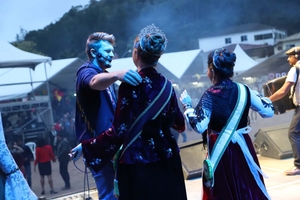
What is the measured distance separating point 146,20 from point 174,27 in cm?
187

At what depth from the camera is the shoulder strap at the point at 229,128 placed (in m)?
2.68

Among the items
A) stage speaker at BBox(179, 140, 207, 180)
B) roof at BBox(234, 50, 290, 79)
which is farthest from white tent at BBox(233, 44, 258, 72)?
stage speaker at BBox(179, 140, 207, 180)

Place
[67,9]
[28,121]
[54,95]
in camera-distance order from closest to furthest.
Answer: [28,121] → [54,95] → [67,9]

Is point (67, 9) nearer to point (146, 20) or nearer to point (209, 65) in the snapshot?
point (146, 20)

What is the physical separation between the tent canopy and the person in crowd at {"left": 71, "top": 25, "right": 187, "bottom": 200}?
8.81 metres

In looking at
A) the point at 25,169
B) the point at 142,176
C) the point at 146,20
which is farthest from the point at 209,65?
the point at 146,20

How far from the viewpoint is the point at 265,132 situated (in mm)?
5957

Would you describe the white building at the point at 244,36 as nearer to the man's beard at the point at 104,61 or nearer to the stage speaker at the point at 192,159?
the stage speaker at the point at 192,159

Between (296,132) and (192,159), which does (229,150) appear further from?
(192,159)

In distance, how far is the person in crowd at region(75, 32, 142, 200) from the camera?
2.33 meters

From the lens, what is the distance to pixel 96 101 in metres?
2.37

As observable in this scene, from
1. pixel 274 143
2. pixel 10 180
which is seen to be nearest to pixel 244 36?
pixel 274 143

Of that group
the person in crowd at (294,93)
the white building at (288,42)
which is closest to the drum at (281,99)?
the person in crowd at (294,93)

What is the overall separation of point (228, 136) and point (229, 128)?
60mm
